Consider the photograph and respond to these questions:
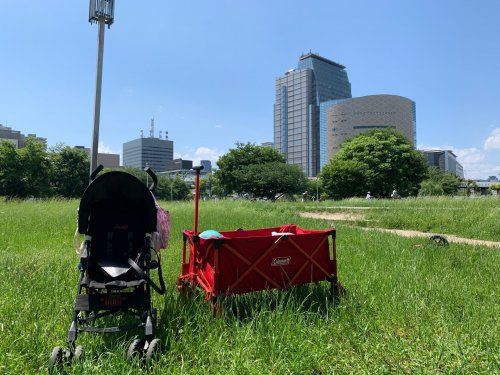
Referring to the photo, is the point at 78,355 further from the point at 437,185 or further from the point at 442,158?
the point at 442,158

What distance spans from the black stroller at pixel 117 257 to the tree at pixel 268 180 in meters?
44.1

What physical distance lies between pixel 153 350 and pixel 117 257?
1285 millimetres

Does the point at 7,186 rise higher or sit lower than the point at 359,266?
higher

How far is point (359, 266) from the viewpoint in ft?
19.4

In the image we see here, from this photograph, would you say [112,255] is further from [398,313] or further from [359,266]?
[359,266]

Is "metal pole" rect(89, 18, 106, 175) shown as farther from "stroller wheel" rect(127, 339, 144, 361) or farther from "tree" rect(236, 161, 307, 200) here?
"tree" rect(236, 161, 307, 200)

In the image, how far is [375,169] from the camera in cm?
4772

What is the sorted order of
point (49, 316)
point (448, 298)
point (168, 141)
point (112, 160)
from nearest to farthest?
point (49, 316) < point (448, 298) < point (112, 160) < point (168, 141)

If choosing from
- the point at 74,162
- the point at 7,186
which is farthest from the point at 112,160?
the point at 7,186

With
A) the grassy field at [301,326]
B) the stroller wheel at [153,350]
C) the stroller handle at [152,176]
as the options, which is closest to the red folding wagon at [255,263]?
the grassy field at [301,326]

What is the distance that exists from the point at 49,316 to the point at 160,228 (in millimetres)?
1432

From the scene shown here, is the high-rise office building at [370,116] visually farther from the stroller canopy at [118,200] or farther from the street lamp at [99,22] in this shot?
the stroller canopy at [118,200]

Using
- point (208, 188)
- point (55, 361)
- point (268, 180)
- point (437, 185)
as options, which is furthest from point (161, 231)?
point (208, 188)

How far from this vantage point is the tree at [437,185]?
47281 mm
